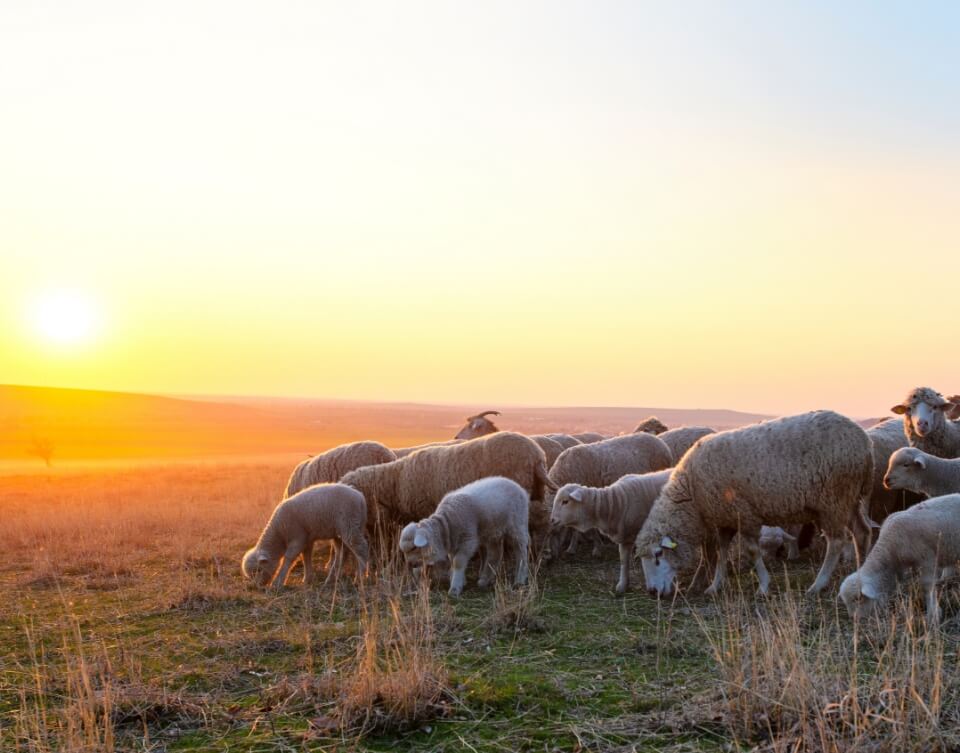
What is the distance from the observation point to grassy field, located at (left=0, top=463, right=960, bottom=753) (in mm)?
4988

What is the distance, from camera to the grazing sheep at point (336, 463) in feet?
48.1

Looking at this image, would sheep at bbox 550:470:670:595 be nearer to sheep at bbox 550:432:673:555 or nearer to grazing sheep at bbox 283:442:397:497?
sheep at bbox 550:432:673:555

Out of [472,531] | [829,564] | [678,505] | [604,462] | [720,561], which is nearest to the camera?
[829,564]

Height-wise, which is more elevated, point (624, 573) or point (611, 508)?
point (611, 508)

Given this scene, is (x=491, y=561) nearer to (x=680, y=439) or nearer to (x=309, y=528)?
(x=309, y=528)

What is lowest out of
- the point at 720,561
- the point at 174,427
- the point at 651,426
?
the point at 174,427

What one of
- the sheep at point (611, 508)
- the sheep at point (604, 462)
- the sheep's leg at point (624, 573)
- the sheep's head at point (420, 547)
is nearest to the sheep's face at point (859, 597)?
the sheep's leg at point (624, 573)

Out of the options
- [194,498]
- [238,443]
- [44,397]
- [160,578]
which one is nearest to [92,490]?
[194,498]

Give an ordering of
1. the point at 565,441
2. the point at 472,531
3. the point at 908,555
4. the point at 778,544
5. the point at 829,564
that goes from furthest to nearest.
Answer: the point at 565,441, the point at 778,544, the point at 472,531, the point at 829,564, the point at 908,555

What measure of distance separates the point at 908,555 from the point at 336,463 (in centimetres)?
955

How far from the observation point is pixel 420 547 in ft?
33.9

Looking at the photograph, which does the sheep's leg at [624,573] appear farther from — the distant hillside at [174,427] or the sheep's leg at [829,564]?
the distant hillside at [174,427]

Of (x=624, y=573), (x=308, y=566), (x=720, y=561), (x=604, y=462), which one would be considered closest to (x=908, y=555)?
(x=720, y=561)

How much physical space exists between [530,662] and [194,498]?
62.3 ft
